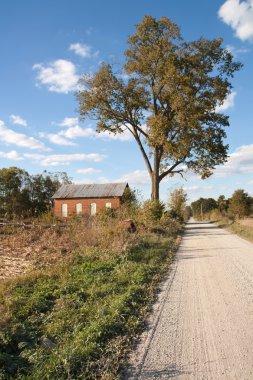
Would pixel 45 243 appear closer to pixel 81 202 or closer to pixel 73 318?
pixel 73 318

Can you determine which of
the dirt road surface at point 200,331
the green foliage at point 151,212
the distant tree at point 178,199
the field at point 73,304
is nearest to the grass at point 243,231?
the green foliage at point 151,212

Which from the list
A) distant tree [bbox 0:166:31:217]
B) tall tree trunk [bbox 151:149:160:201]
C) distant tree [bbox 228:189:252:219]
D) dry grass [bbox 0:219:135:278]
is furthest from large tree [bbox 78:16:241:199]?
distant tree [bbox 0:166:31:217]

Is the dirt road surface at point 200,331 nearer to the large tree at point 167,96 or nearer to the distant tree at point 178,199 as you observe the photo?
the large tree at point 167,96

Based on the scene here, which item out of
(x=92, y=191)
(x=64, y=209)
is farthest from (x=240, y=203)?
(x=64, y=209)

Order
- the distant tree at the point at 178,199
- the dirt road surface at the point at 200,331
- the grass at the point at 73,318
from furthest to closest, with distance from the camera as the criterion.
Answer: the distant tree at the point at 178,199 < the grass at the point at 73,318 < the dirt road surface at the point at 200,331

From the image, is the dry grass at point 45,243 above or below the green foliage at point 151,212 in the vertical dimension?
below

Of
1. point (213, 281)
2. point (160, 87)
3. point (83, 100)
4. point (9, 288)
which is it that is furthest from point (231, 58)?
point (9, 288)

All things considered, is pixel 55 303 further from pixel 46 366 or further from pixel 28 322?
pixel 46 366

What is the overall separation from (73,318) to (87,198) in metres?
52.8

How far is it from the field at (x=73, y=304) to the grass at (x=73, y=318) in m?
0.01

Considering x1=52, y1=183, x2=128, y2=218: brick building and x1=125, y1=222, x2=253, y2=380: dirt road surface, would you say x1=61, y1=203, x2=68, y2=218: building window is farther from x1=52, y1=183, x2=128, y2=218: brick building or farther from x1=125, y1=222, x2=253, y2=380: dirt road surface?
x1=125, y1=222, x2=253, y2=380: dirt road surface

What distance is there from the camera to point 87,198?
5862 centimetres

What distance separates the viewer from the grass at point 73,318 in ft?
14.6

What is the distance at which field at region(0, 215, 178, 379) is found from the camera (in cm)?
455
